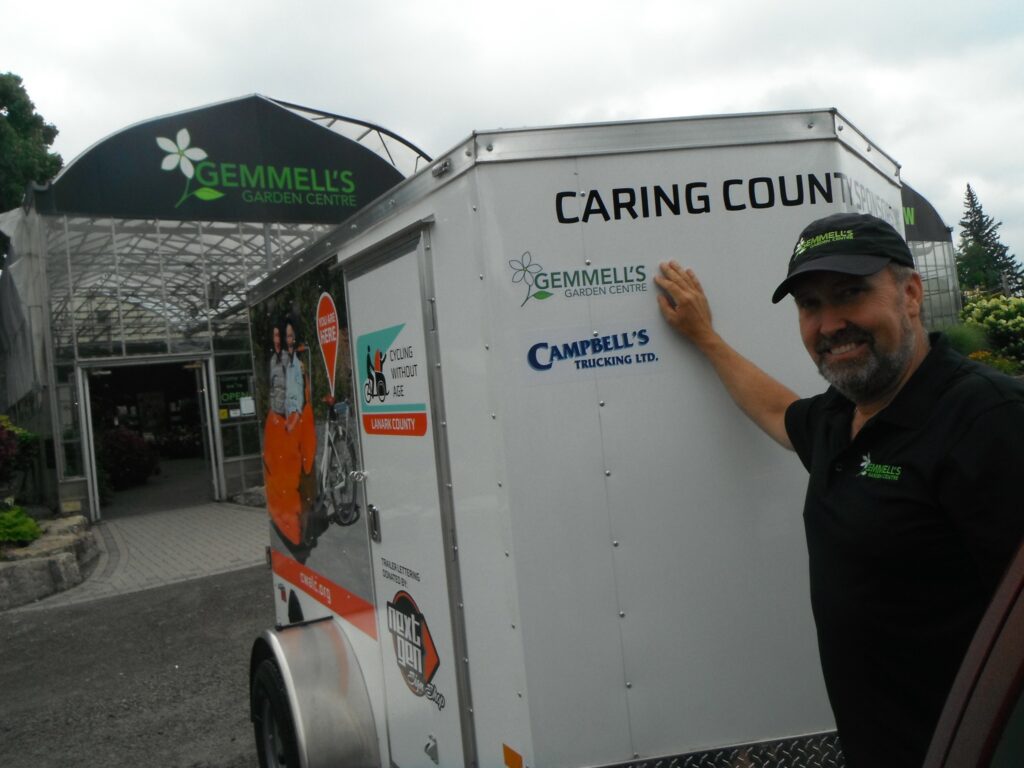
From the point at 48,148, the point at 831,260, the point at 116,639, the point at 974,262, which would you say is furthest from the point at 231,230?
the point at 974,262

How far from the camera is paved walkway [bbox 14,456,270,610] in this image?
9.36 meters

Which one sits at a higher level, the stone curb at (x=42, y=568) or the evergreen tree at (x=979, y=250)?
the evergreen tree at (x=979, y=250)

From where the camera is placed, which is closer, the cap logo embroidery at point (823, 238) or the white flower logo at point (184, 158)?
the cap logo embroidery at point (823, 238)

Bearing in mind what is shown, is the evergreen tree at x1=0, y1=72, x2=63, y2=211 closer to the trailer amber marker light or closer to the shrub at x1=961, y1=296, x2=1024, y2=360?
the trailer amber marker light

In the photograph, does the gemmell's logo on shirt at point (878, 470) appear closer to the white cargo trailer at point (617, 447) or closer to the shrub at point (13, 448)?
the white cargo trailer at point (617, 447)

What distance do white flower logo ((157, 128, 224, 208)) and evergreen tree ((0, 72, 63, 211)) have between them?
6.96 metres

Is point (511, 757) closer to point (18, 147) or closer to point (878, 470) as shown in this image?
point (878, 470)

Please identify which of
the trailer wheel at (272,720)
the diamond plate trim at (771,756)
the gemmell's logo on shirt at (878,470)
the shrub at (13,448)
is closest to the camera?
the gemmell's logo on shirt at (878,470)

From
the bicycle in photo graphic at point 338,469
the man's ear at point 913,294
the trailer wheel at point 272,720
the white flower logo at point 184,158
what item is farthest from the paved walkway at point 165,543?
the man's ear at point 913,294

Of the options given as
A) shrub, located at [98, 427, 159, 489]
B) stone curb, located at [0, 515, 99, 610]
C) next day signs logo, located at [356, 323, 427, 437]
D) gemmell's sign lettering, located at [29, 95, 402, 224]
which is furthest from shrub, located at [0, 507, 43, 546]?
shrub, located at [98, 427, 159, 489]

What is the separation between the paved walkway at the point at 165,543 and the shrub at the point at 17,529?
828 millimetres

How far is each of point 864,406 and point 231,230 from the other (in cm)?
1442

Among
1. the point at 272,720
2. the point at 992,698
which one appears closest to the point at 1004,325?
the point at 272,720

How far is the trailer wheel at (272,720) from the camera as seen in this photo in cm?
319
